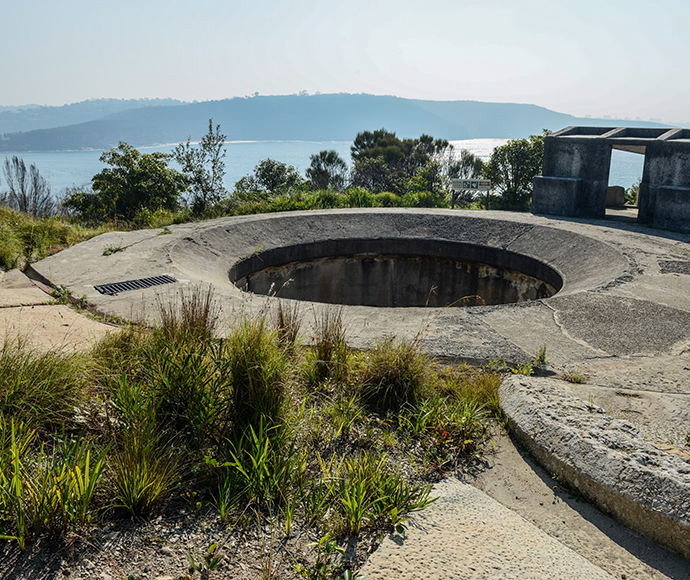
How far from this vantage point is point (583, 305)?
19.9 feet

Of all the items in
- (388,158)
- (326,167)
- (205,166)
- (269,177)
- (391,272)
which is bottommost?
(391,272)

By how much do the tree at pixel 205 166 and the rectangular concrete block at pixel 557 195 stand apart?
8.83 m

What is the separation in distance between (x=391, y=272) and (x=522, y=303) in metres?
5.87

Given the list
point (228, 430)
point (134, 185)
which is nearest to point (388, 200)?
point (134, 185)

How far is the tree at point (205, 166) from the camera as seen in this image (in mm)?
15109

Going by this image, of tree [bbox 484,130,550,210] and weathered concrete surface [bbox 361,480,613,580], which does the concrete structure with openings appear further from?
weathered concrete surface [bbox 361,480,613,580]

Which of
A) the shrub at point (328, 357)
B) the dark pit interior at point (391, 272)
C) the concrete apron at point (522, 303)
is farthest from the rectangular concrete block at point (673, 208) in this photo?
the shrub at point (328, 357)

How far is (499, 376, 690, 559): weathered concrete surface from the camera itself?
2437 mm

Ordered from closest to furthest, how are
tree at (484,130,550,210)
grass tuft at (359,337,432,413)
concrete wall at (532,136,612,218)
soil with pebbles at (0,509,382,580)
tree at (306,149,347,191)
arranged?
soil with pebbles at (0,509,382,580) < grass tuft at (359,337,432,413) < concrete wall at (532,136,612,218) < tree at (484,130,550,210) < tree at (306,149,347,191)

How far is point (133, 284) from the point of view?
6.91 m

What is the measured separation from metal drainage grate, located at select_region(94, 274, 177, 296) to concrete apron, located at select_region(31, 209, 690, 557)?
0.15 metres

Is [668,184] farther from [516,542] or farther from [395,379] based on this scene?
[516,542]

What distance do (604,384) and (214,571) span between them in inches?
132

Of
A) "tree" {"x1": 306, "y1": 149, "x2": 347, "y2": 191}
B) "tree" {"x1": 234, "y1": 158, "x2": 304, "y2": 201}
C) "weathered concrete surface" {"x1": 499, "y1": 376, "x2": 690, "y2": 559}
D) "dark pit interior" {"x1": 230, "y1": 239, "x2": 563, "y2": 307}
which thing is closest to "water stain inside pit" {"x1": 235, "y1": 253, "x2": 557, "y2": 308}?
"dark pit interior" {"x1": 230, "y1": 239, "x2": 563, "y2": 307}
